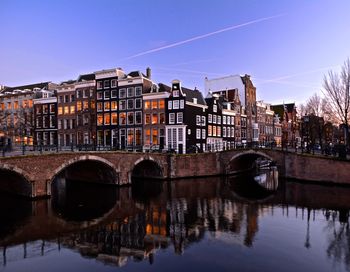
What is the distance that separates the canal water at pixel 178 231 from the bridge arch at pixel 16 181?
101 cm

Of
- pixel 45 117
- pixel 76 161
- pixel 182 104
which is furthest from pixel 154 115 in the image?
pixel 45 117

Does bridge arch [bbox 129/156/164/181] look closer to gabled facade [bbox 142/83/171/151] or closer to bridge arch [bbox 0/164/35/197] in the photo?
gabled facade [bbox 142/83/171/151]

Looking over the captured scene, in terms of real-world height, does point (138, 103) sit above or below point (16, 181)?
above

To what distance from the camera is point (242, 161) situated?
47406mm

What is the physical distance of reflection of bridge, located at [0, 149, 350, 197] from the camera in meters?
24.5

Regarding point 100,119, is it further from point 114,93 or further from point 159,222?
point 159,222

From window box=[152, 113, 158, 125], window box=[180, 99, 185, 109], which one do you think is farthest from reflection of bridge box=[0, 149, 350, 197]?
window box=[152, 113, 158, 125]

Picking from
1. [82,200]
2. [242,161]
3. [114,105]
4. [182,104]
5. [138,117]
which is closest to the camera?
[82,200]

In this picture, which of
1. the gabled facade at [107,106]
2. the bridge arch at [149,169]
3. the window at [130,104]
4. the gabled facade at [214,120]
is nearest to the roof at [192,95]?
the gabled facade at [214,120]

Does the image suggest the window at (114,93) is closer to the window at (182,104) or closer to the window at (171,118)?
the window at (171,118)

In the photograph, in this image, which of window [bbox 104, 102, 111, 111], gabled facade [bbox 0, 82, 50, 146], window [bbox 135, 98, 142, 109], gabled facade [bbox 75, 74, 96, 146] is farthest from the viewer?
gabled facade [bbox 0, 82, 50, 146]

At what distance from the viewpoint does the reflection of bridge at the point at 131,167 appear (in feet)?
80.5

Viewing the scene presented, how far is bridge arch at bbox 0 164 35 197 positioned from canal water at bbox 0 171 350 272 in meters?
1.01

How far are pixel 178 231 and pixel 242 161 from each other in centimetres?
3169
